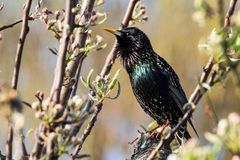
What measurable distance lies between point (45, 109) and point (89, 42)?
0.48 metres

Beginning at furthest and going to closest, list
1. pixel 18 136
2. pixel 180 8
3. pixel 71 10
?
pixel 180 8, pixel 71 10, pixel 18 136

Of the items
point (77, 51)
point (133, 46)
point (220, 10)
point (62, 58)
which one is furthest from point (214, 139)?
point (133, 46)

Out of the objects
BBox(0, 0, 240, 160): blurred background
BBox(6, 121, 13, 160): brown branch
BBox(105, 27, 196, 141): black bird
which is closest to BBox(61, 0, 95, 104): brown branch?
BBox(6, 121, 13, 160): brown branch

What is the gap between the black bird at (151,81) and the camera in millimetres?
3896

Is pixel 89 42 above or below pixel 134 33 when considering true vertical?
above

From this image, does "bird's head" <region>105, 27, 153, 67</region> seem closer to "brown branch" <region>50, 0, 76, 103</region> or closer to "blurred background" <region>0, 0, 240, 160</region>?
"brown branch" <region>50, 0, 76, 103</region>

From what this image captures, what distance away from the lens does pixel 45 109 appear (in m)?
1.28

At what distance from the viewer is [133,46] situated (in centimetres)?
412

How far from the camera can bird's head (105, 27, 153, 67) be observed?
398 centimetres

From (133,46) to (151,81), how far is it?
0.21 metres

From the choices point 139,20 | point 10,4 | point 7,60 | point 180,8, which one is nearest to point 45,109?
point 139,20

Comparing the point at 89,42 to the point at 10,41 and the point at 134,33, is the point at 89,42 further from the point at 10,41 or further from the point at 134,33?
the point at 10,41

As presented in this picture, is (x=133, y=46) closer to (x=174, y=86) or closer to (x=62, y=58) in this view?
(x=174, y=86)

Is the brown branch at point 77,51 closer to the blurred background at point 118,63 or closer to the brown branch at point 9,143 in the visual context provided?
the brown branch at point 9,143
